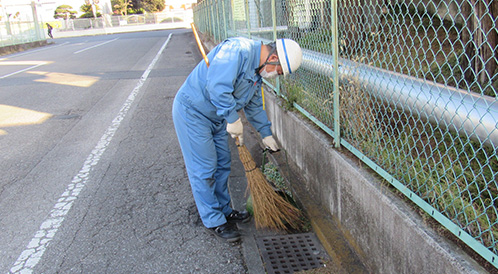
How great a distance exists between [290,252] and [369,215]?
0.73 metres

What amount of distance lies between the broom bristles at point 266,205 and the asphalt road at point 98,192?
35cm

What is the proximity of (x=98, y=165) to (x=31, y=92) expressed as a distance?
5.60m

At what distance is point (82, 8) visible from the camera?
6731cm

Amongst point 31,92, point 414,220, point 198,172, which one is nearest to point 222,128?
point 198,172

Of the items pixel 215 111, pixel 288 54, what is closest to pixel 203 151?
pixel 215 111

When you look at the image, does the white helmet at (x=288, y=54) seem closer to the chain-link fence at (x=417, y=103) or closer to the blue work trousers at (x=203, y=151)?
the chain-link fence at (x=417, y=103)

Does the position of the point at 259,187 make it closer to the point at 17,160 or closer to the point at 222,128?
the point at 222,128

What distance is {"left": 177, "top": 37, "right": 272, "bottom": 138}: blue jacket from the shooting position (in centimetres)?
272

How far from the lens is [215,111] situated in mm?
3074

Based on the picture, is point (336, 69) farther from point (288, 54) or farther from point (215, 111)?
point (215, 111)

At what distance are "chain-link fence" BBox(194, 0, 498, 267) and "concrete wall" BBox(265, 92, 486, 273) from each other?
0.09 metres

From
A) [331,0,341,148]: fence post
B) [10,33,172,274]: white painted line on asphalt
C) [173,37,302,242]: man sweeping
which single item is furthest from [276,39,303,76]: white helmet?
[10,33,172,274]: white painted line on asphalt

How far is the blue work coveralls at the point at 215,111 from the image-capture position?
275 centimetres

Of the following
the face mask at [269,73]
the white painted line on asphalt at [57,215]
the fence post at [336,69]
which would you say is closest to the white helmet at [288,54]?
the face mask at [269,73]
